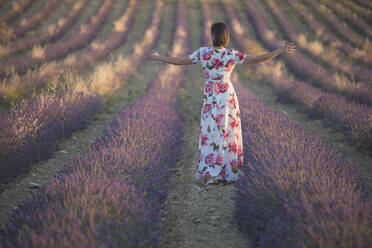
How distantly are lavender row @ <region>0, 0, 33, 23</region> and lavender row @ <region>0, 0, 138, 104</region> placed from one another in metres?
4.87

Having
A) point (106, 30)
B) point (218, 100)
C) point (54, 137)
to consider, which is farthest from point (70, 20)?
point (218, 100)

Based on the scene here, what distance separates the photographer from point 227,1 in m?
20.1

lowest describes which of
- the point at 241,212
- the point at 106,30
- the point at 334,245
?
the point at 241,212

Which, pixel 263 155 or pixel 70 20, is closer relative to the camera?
pixel 263 155

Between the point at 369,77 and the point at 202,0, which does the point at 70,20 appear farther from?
the point at 369,77

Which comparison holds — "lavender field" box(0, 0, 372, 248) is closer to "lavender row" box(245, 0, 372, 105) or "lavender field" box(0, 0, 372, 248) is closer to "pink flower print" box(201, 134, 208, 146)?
"lavender row" box(245, 0, 372, 105)

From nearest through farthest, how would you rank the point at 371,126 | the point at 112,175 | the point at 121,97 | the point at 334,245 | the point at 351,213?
the point at 334,245
the point at 351,213
the point at 112,175
the point at 371,126
the point at 121,97

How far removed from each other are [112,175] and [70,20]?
586 inches

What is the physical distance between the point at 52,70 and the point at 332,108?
218 inches

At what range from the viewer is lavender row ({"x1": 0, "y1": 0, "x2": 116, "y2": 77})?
260 inches

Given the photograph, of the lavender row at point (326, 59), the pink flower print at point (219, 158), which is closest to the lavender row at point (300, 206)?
the pink flower print at point (219, 158)

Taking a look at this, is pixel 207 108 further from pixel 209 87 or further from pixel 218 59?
pixel 218 59

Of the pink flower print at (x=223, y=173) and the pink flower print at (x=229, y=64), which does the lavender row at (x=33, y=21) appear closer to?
the pink flower print at (x=229, y=64)

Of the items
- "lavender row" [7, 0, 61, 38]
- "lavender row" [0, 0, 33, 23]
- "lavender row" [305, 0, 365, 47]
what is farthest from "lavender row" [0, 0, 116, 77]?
"lavender row" [305, 0, 365, 47]
